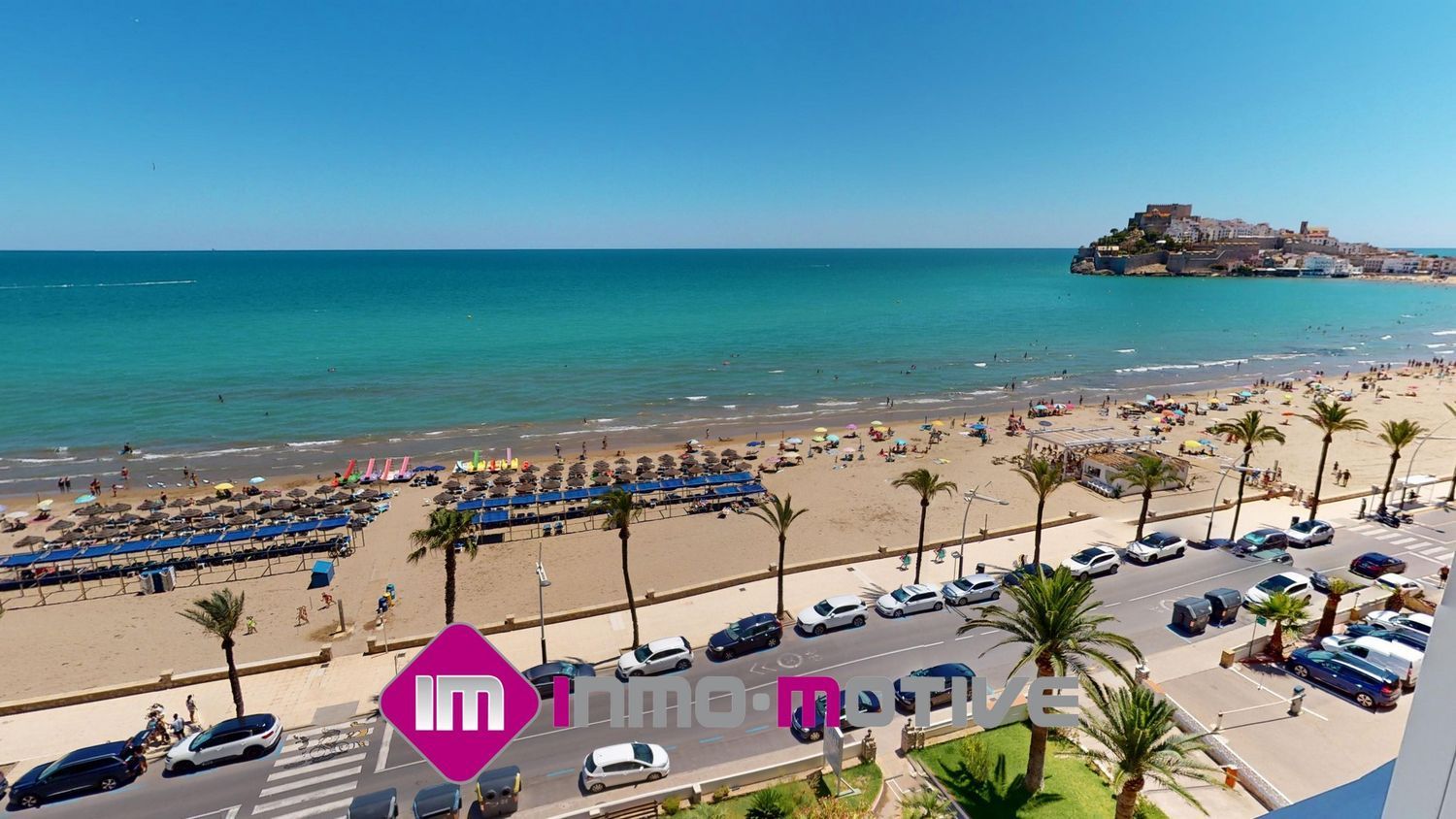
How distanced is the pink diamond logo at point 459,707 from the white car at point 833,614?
20.4 meters

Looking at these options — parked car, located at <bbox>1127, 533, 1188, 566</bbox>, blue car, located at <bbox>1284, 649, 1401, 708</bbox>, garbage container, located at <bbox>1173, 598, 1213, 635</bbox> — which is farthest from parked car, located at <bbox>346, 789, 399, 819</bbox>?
parked car, located at <bbox>1127, 533, 1188, 566</bbox>

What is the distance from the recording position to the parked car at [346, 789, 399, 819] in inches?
640

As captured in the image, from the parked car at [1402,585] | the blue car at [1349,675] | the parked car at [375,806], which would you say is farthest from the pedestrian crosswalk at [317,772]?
the parked car at [1402,585]

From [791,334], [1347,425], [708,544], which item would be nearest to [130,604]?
[708,544]

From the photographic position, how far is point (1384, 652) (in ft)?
68.9

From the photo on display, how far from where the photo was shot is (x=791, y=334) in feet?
352

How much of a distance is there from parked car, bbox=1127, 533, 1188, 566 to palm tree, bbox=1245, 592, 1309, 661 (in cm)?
726

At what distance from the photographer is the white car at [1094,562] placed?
2867cm

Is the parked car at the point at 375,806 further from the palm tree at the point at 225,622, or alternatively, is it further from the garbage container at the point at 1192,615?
the garbage container at the point at 1192,615

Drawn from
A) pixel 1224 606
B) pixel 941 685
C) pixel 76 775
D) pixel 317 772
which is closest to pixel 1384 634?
pixel 1224 606

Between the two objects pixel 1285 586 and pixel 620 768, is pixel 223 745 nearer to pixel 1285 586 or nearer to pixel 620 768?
pixel 620 768

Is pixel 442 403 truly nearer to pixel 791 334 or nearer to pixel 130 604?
pixel 130 604

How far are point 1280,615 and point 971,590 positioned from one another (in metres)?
9.40

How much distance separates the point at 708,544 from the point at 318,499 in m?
23.8
